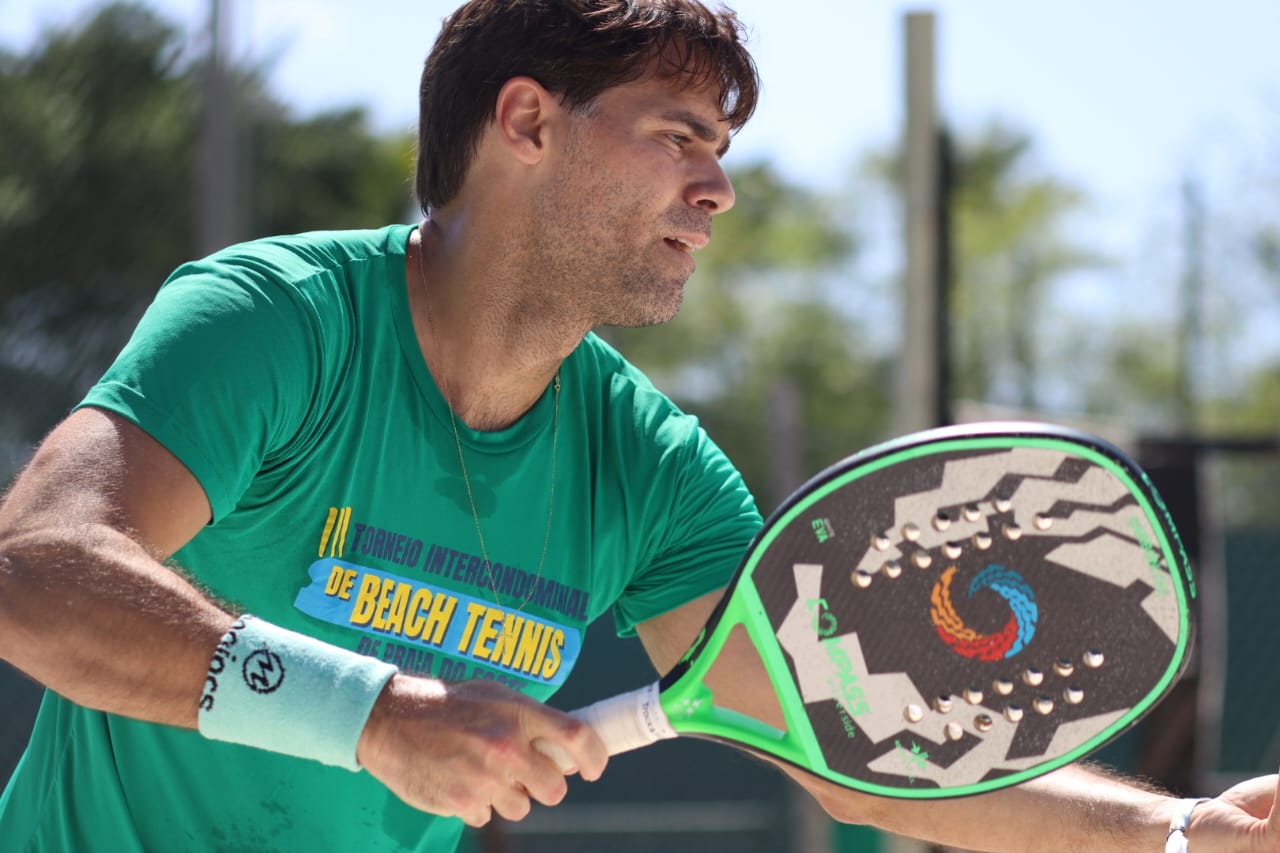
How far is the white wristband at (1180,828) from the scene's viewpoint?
2.12 m

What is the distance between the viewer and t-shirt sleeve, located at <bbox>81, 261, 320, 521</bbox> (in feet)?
5.92

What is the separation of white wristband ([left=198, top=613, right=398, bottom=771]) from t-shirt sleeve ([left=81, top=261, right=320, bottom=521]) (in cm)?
28

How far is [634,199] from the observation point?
238cm

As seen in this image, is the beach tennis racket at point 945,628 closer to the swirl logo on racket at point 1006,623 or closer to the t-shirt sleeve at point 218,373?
the swirl logo on racket at point 1006,623

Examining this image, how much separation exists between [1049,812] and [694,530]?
717mm

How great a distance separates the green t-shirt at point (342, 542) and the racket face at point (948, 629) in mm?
484

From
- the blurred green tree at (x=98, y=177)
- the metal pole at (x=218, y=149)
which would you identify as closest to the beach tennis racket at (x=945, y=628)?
the metal pole at (x=218, y=149)

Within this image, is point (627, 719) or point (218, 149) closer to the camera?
point (627, 719)

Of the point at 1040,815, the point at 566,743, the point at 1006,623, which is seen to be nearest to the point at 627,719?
the point at 566,743

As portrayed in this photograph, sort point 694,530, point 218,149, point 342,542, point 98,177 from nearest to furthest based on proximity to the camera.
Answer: point 342,542 < point 694,530 < point 218,149 < point 98,177

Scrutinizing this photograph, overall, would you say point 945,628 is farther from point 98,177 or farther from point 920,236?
point 98,177

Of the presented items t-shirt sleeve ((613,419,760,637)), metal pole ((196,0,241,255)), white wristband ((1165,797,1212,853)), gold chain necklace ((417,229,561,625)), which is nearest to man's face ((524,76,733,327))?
gold chain necklace ((417,229,561,625))

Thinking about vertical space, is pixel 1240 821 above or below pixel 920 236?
below

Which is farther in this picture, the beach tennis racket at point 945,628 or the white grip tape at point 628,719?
the beach tennis racket at point 945,628
